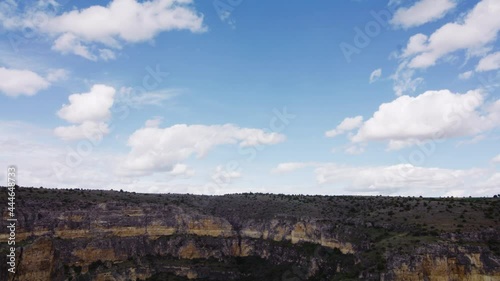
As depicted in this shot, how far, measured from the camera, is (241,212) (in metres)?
105

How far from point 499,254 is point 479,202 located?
24.6m

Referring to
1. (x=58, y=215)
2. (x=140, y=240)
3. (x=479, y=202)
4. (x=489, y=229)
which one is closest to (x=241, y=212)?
(x=140, y=240)

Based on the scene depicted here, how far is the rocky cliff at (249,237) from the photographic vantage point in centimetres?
6222

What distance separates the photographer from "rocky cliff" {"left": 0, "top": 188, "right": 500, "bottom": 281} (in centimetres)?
6222

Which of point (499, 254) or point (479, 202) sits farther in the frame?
point (479, 202)

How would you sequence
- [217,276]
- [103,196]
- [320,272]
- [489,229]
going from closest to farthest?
[489,229] < [320,272] < [217,276] < [103,196]

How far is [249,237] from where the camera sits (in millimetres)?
100938

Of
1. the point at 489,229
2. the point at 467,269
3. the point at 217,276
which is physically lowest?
the point at 217,276

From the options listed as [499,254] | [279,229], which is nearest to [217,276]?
[279,229]

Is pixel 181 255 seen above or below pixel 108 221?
below

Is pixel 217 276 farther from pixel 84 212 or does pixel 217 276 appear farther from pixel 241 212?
pixel 84 212

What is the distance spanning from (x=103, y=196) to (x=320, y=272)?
46.2 meters

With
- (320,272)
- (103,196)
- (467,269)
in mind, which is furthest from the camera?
(103,196)

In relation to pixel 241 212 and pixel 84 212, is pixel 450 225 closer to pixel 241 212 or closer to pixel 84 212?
pixel 241 212
